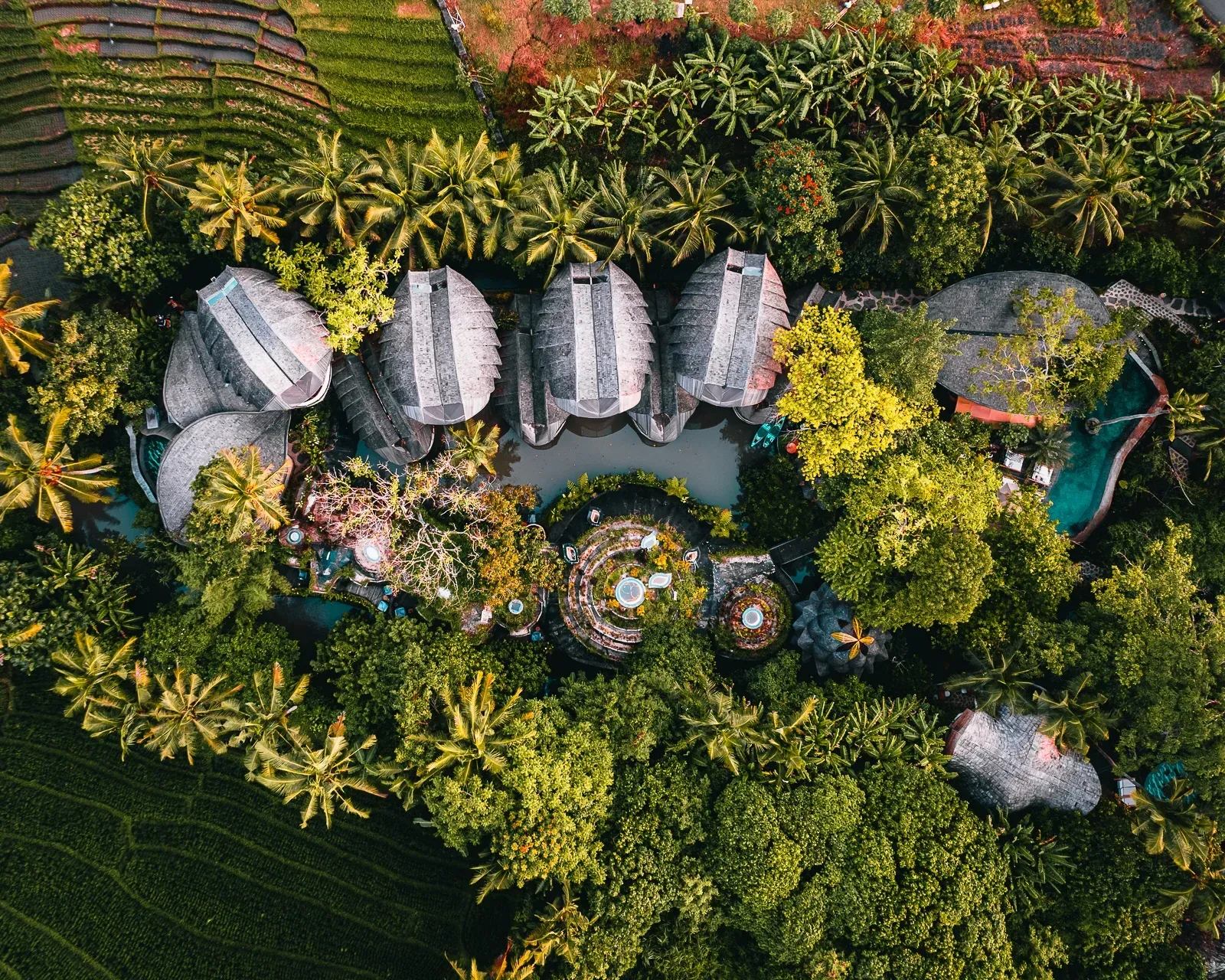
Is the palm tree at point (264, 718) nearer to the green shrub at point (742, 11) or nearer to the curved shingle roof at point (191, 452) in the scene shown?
the curved shingle roof at point (191, 452)

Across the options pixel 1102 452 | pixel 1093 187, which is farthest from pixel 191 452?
pixel 1102 452

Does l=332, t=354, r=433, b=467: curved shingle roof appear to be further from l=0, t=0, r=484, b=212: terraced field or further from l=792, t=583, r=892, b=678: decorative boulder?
l=792, t=583, r=892, b=678: decorative boulder

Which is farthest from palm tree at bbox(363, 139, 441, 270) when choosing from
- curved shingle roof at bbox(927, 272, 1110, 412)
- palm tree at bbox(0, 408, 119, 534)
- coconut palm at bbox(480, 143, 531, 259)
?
curved shingle roof at bbox(927, 272, 1110, 412)

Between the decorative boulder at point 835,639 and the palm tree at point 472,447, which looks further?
the palm tree at point 472,447

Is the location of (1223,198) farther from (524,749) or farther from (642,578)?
(524,749)

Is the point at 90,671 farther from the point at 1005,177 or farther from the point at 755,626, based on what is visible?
the point at 1005,177

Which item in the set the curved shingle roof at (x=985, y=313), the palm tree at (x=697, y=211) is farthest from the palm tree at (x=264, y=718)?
the curved shingle roof at (x=985, y=313)
